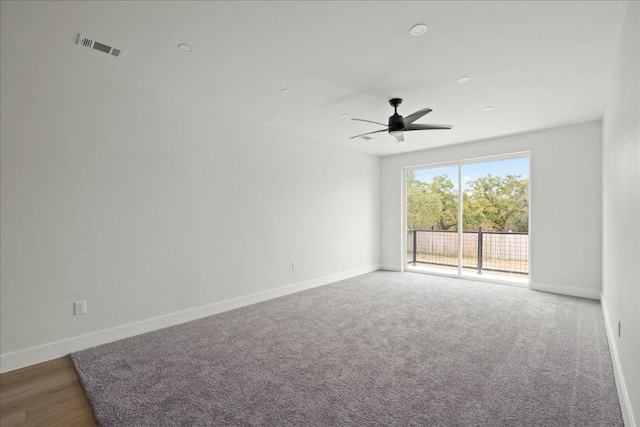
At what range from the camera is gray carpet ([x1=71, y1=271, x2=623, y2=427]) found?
1.91 meters

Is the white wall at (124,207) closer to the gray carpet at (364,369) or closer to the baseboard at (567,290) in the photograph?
the gray carpet at (364,369)

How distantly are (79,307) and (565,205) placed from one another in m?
6.45

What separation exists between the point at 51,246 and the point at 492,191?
20.9ft

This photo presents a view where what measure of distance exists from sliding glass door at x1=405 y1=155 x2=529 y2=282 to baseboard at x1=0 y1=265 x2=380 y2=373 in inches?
130

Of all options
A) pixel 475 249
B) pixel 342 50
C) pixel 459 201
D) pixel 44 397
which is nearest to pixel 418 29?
pixel 342 50

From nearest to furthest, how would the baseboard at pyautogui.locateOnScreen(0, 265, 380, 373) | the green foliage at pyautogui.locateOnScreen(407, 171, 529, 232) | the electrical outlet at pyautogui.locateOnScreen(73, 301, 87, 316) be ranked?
the baseboard at pyautogui.locateOnScreen(0, 265, 380, 373)
the electrical outlet at pyautogui.locateOnScreen(73, 301, 87, 316)
the green foliage at pyautogui.locateOnScreen(407, 171, 529, 232)

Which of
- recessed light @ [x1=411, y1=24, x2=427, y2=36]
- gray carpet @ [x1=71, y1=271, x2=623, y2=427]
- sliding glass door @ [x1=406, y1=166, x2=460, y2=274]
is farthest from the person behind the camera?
sliding glass door @ [x1=406, y1=166, x2=460, y2=274]

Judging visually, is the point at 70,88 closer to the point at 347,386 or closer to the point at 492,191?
the point at 347,386

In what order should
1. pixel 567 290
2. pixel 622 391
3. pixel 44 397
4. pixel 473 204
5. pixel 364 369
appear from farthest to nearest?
1. pixel 473 204
2. pixel 567 290
3. pixel 364 369
4. pixel 44 397
5. pixel 622 391

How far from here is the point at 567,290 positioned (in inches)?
184

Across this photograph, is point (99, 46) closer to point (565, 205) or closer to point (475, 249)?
point (565, 205)

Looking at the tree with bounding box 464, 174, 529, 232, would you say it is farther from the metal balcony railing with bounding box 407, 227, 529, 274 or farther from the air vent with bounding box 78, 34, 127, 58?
the air vent with bounding box 78, 34, 127, 58

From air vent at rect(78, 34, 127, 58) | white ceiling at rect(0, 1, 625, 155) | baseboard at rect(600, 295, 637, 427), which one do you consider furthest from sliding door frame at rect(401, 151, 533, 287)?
air vent at rect(78, 34, 127, 58)

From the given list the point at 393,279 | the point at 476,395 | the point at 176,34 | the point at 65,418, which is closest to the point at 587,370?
the point at 476,395
